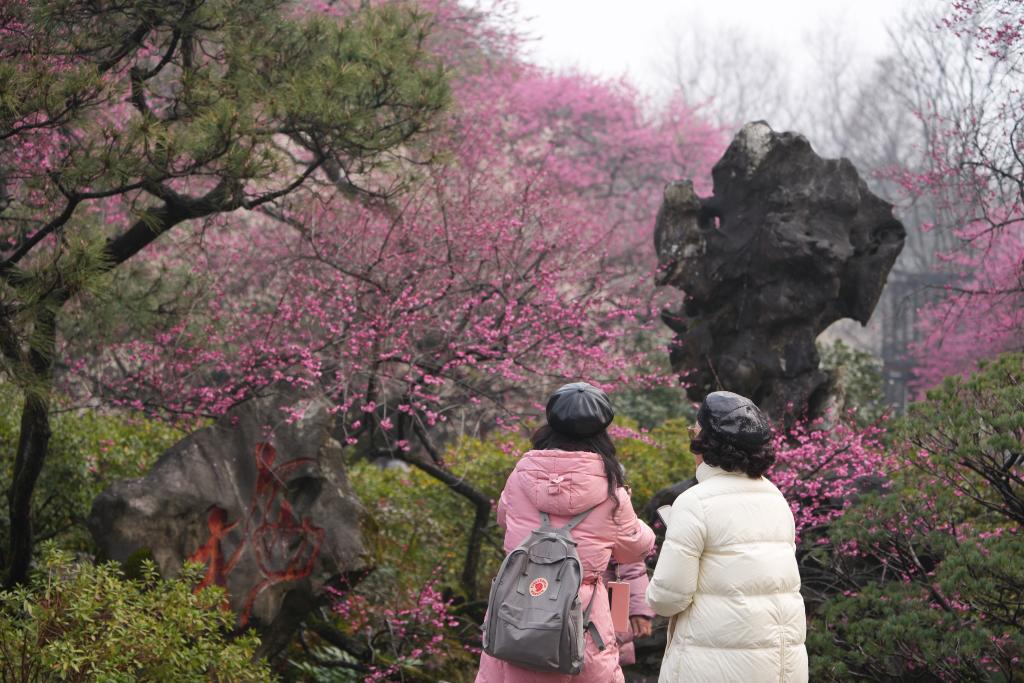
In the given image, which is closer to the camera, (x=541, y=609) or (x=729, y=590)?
(x=729, y=590)

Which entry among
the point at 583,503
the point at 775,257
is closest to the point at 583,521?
the point at 583,503

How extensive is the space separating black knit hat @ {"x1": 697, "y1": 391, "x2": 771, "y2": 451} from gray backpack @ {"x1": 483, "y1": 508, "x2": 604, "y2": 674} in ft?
1.88

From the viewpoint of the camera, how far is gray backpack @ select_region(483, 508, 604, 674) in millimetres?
3004

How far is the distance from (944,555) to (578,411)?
2164 millimetres

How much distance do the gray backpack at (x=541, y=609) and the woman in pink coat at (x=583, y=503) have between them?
0.06 meters

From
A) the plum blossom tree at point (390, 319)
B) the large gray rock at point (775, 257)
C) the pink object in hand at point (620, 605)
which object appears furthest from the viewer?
the large gray rock at point (775, 257)

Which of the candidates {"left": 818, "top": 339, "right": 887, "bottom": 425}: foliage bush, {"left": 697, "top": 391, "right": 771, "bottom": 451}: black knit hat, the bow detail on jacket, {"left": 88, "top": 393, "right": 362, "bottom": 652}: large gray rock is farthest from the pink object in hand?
{"left": 818, "top": 339, "right": 887, "bottom": 425}: foliage bush

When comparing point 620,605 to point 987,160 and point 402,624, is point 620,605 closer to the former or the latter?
point 402,624

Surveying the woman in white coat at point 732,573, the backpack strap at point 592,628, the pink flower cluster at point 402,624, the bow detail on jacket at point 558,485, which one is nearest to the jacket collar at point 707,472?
the woman in white coat at point 732,573

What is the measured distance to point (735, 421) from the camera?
3025 mm

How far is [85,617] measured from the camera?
12.2 feet

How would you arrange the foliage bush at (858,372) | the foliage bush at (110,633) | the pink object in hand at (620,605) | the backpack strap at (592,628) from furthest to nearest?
the foliage bush at (858,372), the foliage bush at (110,633), the pink object in hand at (620,605), the backpack strap at (592,628)

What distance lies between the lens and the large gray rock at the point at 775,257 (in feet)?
22.0

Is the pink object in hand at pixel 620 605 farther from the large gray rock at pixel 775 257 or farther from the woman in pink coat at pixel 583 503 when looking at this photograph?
the large gray rock at pixel 775 257
